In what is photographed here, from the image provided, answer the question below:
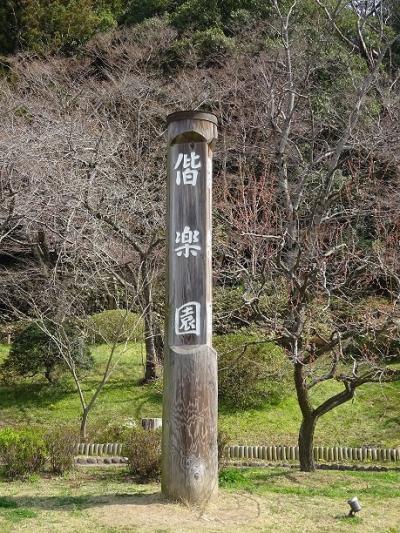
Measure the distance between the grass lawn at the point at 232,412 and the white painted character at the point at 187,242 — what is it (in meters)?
5.57

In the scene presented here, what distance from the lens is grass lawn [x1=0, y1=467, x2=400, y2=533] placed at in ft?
15.9

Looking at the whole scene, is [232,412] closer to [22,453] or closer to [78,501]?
[22,453]

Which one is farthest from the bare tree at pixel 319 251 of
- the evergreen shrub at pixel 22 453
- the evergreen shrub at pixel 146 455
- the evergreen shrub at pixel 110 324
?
the evergreen shrub at pixel 110 324

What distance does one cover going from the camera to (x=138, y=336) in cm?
1483

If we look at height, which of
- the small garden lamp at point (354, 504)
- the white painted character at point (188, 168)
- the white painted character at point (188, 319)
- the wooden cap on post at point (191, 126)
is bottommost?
the small garden lamp at point (354, 504)

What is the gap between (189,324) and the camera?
5.40 m

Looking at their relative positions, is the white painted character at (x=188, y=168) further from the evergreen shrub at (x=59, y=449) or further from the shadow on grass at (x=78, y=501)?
the evergreen shrub at (x=59, y=449)

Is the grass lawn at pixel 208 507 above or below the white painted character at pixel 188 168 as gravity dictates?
below

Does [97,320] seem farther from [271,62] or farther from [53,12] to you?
[53,12]

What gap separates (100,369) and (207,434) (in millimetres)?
9035

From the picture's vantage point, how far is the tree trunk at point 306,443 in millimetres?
7539

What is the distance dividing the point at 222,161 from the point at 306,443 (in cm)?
902

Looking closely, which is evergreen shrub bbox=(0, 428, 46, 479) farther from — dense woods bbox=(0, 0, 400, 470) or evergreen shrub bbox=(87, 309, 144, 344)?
evergreen shrub bbox=(87, 309, 144, 344)

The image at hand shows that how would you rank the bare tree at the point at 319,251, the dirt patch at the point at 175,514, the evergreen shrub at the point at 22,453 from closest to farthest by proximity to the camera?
the dirt patch at the point at 175,514 → the evergreen shrub at the point at 22,453 → the bare tree at the point at 319,251
